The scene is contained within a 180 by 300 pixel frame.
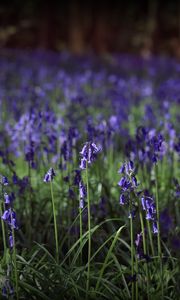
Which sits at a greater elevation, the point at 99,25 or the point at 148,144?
the point at 99,25

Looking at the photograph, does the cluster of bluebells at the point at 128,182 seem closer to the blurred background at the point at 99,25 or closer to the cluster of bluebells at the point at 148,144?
the cluster of bluebells at the point at 148,144

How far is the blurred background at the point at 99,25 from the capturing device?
26094 millimetres

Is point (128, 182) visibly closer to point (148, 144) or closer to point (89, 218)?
point (89, 218)

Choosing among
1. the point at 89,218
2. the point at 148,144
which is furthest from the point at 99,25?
the point at 89,218

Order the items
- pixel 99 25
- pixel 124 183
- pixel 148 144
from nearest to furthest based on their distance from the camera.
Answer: pixel 124 183 < pixel 148 144 < pixel 99 25

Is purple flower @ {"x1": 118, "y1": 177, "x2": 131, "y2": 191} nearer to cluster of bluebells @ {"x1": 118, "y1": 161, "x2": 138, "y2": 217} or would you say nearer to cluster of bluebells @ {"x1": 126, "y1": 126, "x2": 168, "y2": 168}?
cluster of bluebells @ {"x1": 118, "y1": 161, "x2": 138, "y2": 217}

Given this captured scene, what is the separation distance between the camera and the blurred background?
2609 centimetres

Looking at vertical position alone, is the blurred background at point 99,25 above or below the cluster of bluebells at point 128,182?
above

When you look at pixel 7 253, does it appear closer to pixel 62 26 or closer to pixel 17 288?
pixel 17 288

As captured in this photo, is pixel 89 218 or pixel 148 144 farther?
pixel 148 144

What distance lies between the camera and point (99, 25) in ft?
84.1

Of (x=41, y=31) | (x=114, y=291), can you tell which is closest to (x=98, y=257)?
(x=114, y=291)

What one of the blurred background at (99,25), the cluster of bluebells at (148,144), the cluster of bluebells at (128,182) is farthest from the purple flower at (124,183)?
the blurred background at (99,25)

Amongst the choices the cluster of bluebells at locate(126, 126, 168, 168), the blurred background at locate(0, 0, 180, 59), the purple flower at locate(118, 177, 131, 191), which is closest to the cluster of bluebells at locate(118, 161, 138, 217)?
the purple flower at locate(118, 177, 131, 191)
